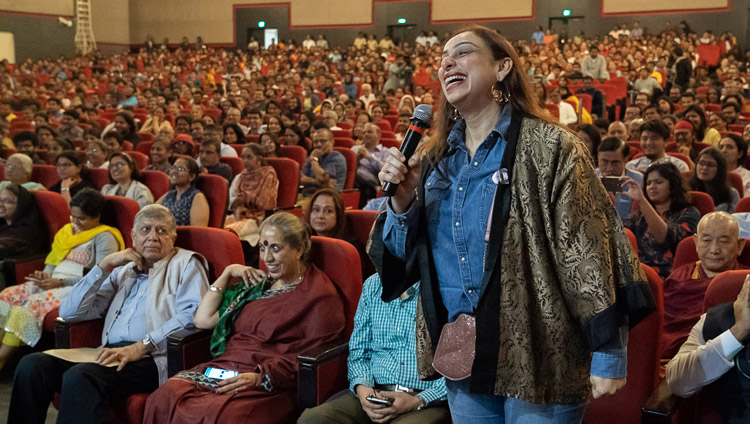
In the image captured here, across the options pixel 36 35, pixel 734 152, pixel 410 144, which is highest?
pixel 36 35

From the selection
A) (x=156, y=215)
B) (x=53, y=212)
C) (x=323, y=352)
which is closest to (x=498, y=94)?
(x=323, y=352)

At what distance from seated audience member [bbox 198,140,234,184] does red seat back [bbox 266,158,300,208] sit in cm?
35

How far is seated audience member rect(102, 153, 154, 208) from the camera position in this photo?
13.6 ft

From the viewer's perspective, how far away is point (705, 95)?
373 inches

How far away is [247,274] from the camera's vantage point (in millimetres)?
2459

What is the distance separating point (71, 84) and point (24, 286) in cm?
1102

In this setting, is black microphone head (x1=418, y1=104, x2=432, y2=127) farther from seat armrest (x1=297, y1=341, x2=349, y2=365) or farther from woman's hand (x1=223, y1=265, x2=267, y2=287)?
woman's hand (x1=223, y1=265, x2=267, y2=287)

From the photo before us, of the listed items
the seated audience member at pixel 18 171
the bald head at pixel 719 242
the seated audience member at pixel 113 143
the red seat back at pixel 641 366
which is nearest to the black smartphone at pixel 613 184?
the bald head at pixel 719 242

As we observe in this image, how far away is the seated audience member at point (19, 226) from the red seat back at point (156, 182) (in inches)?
31.8

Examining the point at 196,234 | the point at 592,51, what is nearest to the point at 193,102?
the point at 592,51

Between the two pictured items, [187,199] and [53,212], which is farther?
[187,199]

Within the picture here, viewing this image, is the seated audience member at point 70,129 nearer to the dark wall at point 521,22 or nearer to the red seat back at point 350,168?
the red seat back at point 350,168

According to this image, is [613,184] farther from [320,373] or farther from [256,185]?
[256,185]

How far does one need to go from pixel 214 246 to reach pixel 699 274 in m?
1.63
